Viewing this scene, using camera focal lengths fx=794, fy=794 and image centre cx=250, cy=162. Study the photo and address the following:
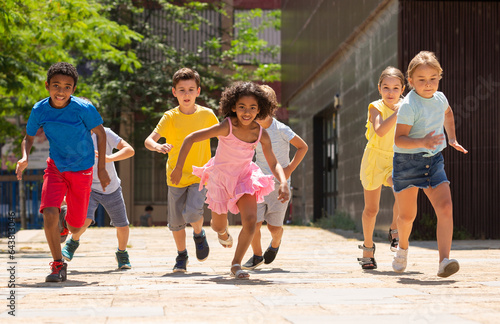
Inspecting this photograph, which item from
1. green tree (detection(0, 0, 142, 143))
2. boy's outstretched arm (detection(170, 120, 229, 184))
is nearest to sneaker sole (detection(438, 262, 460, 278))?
boy's outstretched arm (detection(170, 120, 229, 184))

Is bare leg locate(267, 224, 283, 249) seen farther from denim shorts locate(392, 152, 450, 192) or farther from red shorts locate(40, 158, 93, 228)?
red shorts locate(40, 158, 93, 228)

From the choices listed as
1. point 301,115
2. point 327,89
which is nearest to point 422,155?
point 327,89

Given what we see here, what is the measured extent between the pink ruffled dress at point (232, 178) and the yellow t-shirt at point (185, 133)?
598 mm

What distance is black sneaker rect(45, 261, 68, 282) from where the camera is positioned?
5.77 metres

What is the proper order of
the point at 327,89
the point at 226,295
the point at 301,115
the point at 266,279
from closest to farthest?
the point at 226,295 → the point at 266,279 → the point at 327,89 → the point at 301,115

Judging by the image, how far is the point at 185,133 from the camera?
686 centimetres

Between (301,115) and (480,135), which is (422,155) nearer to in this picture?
(480,135)

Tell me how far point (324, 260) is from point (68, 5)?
8427 mm

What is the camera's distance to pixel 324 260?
26.4 feet

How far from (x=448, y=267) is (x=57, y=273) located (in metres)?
2.81

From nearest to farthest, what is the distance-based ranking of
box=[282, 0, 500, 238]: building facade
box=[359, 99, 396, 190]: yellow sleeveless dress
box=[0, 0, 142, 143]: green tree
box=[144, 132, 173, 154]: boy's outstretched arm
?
box=[144, 132, 173, 154]: boy's outstretched arm → box=[359, 99, 396, 190]: yellow sleeveless dress → box=[282, 0, 500, 238]: building facade → box=[0, 0, 142, 143]: green tree

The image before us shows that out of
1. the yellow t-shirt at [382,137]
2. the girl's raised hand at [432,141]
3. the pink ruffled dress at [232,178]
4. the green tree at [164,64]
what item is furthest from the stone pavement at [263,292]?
the green tree at [164,64]

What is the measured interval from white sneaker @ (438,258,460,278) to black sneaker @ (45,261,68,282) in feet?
8.97

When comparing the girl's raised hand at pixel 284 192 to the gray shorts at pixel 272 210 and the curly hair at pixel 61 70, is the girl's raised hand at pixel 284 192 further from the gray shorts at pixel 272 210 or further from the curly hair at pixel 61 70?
the curly hair at pixel 61 70
